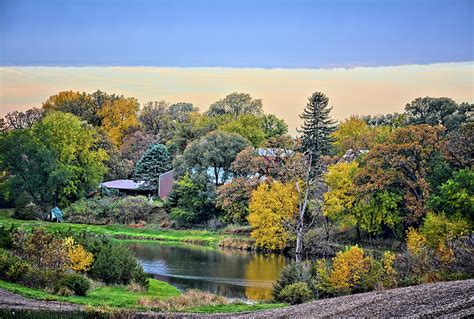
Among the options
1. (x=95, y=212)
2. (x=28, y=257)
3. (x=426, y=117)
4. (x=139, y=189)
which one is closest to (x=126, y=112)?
(x=139, y=189)

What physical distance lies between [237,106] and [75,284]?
81.5 metres

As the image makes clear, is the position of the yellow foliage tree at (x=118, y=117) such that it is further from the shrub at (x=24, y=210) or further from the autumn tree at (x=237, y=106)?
the shrub at (x=24, y=210)

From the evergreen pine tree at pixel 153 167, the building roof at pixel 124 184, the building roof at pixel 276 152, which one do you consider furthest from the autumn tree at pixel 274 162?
the building roof at pixel 124 184

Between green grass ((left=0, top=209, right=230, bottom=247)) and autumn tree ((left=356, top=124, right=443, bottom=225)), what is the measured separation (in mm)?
16969

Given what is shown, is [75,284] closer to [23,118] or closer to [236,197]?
[236,197]

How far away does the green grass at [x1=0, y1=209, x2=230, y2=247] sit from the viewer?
64.9 metres

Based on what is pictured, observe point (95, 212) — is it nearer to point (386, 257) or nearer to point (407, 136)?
point (407, 136)

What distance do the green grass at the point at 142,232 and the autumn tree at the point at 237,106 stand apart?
42.9 m

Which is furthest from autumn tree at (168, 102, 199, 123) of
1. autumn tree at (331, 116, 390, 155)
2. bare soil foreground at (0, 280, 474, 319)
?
bare soil foreground at (0, 280, 474, 319)

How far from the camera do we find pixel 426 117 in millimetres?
77938

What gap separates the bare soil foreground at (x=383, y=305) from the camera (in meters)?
20.4

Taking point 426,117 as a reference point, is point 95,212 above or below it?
below

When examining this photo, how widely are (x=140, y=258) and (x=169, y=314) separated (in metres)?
25.2

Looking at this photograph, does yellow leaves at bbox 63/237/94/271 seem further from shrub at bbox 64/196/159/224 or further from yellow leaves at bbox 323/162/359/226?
shrub at bbox 64/196/159/224
